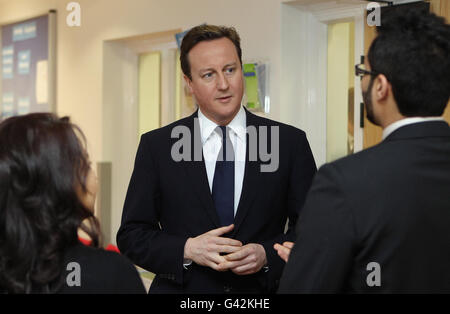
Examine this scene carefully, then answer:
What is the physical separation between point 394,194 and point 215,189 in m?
0.79

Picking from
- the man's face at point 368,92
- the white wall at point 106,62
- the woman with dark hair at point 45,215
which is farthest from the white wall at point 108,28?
the woman with dark hair at point 45,215

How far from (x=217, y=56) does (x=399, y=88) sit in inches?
33.5

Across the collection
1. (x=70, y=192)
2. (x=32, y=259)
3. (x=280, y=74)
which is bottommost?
(x=32, y=259)

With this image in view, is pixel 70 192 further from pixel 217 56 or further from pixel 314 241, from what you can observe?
pixel 217 56

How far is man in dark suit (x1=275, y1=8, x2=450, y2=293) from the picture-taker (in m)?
1.12

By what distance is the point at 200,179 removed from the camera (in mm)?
1815

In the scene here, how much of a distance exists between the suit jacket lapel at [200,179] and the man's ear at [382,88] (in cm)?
73

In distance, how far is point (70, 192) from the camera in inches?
44.5

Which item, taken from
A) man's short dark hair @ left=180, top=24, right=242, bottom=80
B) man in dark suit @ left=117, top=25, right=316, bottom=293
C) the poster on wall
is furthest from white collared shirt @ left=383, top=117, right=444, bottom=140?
the poster on wall

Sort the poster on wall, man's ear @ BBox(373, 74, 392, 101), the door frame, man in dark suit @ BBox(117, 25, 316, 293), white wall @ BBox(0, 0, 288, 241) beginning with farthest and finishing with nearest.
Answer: the poster on wall < white wall @ BBox(0, 0, 288, 241) < the door frame < man in dark suit @ BBox(117, 25, 316, 293) < man's ear @ BBox(373, 74, 392, 101)

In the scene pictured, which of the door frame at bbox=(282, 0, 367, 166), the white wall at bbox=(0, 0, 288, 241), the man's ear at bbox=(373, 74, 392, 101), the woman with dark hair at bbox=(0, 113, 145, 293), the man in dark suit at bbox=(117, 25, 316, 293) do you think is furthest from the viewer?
the white wall at bbox=(0, 0, 288, 241)

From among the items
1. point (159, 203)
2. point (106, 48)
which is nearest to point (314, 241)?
point (159, 203)

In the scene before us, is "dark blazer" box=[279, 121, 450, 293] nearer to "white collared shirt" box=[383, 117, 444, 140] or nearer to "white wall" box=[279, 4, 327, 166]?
"white collared shirt" box=[383, 117, 444, 140]

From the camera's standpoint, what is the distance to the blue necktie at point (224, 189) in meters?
1.82
